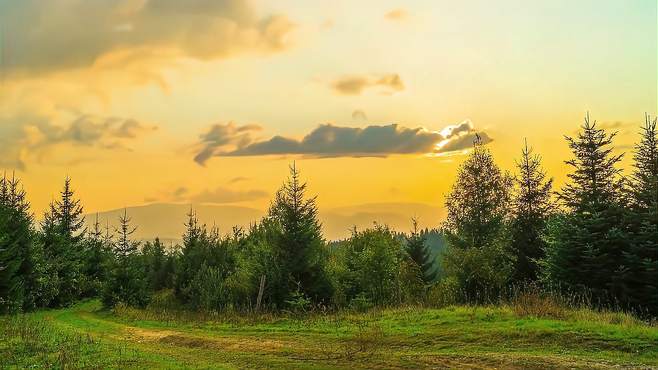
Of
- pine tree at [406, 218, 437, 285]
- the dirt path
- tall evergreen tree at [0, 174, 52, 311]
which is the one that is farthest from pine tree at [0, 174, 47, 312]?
pine tree at [406, 218, 437, 285]

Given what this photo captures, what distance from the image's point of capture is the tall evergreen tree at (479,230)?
29.9m

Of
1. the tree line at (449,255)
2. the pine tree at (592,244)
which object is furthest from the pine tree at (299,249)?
the pine tree at (592,244)

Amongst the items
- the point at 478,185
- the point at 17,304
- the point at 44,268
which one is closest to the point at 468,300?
the point at 478,185

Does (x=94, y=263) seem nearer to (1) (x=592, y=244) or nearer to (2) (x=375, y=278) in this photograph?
(2) (x=375, y=278)

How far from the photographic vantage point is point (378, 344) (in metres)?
17.9

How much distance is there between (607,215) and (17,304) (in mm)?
40279

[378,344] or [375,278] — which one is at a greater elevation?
[375,278]

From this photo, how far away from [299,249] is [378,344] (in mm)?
15088

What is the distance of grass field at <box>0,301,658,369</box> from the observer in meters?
14.4

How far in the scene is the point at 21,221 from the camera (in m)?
42.4

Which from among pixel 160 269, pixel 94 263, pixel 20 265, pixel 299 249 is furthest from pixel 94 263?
pixel 299 249

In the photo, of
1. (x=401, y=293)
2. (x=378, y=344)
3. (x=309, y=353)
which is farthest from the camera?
(x=401, y=293)

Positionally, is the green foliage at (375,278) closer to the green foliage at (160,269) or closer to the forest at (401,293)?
the forest at (401,293)

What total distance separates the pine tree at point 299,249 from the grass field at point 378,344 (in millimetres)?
6683
